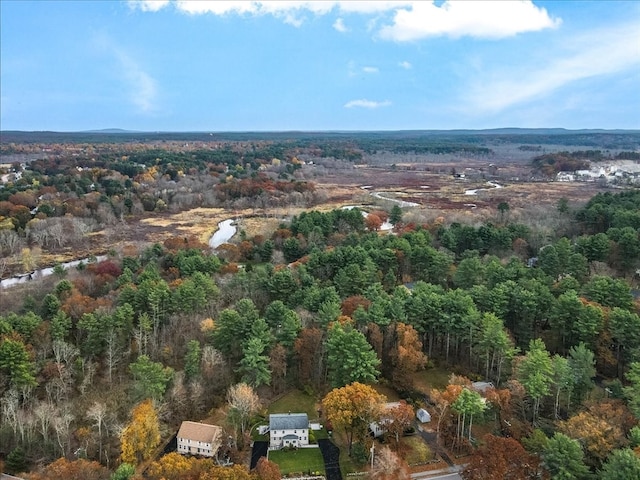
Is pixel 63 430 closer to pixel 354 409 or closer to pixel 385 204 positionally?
pixel 354 409

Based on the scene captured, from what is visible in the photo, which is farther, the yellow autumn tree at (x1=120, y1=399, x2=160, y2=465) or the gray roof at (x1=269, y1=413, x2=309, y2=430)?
the gray roof at (x1=269, y1=413, x2=309, y2=430)

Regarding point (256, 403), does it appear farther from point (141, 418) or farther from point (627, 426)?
point (627, 426)

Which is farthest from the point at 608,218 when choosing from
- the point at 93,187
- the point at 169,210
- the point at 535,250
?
the point at 93,187

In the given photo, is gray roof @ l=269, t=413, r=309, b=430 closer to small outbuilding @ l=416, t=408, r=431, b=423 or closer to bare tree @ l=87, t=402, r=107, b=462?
small outbuilding @ l=416, t=408, r=431, b=423

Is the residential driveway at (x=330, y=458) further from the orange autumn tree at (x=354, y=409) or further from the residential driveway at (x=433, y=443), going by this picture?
the residential driveway at (x=433, y=443)

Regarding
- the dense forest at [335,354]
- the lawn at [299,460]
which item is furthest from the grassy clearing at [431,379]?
the lawn at [299,460]

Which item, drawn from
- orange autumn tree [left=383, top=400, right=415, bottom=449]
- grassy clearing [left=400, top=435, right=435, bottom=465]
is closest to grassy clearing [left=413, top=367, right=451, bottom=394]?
grassy clearing [left=400, top=435, right=435, bottom=465]
